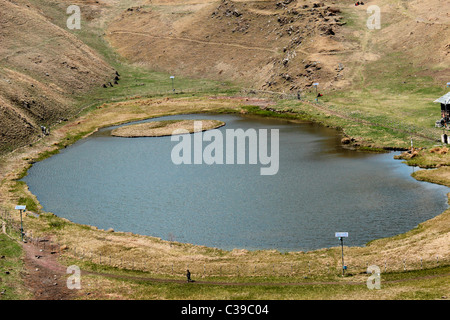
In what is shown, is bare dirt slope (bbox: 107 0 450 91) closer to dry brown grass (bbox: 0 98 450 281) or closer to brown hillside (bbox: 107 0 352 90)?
brown hillside (bbox: 107 0 352 90)

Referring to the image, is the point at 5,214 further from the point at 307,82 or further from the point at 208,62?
the point at 208,62

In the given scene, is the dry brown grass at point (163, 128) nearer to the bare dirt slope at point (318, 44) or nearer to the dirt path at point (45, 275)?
the bare dirt slope at point (318, 44)

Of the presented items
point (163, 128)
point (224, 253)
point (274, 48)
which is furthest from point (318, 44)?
point (224, 253)

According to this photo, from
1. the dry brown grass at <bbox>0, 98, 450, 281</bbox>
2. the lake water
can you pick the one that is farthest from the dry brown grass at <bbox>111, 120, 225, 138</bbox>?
the dry brown grass at <bbox>0, 98, 450, 281</bbox>

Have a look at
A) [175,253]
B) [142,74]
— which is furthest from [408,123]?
[142,74]

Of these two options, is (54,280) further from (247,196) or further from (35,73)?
(35,73)
